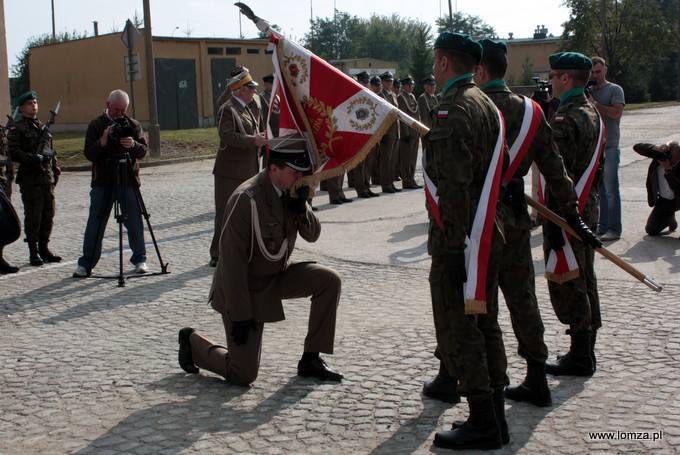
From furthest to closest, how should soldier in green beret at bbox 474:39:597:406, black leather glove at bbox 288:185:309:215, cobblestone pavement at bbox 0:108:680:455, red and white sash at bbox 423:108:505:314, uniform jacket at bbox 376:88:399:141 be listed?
uniform jacket at bbox 376:88:399:141
black leather glove at bbox 288:185:309:215
soldier in green beret at bbox 474:39:597:406
cobblestone pavement at bbox 0:108:680:455
red and white sash at bbox 423:108:505:314

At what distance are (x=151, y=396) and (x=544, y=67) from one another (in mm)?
70044

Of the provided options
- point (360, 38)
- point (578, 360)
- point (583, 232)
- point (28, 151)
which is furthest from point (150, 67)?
point (360, 38)

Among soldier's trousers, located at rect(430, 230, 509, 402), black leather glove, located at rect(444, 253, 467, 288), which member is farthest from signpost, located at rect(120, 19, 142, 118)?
black leather glove, located at rect(444, 253, 467, 288)

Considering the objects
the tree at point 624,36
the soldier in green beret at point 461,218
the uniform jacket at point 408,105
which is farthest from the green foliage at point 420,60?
the soldier in green beret at point 461,218

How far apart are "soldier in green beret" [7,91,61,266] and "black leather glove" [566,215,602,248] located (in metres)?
6.55

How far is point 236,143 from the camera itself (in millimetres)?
8641

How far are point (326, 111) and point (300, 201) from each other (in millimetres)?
626

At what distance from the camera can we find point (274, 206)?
5191mm

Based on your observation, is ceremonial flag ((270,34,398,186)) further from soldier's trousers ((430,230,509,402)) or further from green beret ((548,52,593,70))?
green beret ((548,52,593,70))

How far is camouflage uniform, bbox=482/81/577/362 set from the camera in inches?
182

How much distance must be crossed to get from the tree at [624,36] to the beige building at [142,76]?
23.7 metres

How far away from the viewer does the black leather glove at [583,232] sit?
477cm

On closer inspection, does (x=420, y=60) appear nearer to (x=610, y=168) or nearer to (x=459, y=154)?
(x=610, y=168)

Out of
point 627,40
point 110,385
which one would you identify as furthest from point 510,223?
point 627,40
